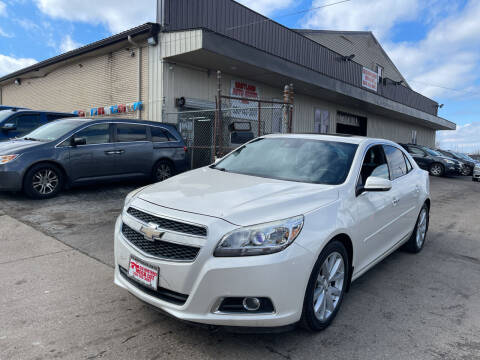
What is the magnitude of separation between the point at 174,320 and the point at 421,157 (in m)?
18.2

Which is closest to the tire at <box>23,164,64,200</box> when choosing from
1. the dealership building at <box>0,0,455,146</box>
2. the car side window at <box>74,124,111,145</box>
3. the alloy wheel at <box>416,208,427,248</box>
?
the car side window at <box>74,124,111,145</box>

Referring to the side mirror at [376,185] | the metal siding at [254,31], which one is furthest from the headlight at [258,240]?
the metal siding at [254,31]

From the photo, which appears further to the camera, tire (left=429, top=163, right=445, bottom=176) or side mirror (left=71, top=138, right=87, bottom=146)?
tire (left=429, top=163, right=445, bottom=176)

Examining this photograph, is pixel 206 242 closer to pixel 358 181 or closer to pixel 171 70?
pixel 358 181

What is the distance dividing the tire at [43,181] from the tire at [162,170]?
2037 mm

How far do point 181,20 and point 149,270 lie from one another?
10.0 m

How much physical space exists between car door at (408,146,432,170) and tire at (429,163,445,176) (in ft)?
0.79

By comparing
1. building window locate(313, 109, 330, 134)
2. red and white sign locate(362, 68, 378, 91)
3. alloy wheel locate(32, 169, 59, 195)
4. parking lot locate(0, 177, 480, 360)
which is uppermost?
red and white sign locate(362, 68, 378, 91)

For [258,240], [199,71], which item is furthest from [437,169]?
[258,240]

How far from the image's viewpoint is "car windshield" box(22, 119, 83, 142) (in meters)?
7.02

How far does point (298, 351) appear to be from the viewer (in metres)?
2.52

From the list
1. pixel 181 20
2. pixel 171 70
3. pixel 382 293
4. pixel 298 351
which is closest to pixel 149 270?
pixel 298 351

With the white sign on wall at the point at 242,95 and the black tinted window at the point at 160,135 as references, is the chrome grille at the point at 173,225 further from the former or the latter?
the white sign on wall at the point at 242,95

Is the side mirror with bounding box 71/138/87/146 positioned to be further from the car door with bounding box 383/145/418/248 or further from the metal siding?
the car door with bounding box 383/145/418/248
